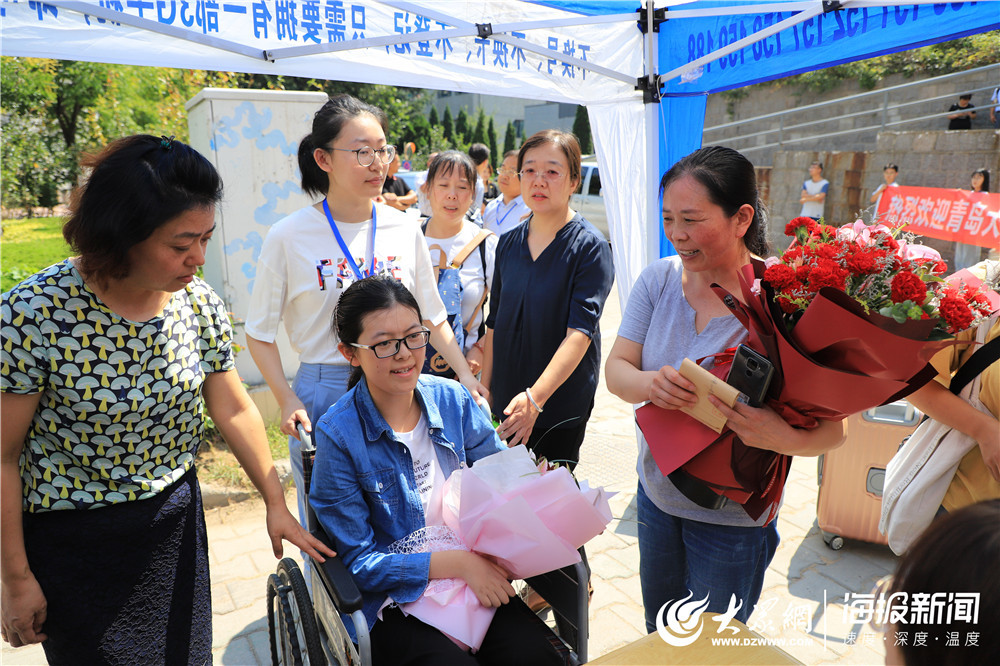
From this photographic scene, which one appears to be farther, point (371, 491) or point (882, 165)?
point (882, 165)

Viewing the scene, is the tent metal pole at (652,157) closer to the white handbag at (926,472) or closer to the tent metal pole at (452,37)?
the tent metal pole at (452,37)

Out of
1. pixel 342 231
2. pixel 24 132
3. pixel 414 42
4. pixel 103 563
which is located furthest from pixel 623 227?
pixel 24 132

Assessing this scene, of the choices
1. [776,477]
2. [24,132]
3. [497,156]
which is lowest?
[776,477]

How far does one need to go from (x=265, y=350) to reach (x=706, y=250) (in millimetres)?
1646

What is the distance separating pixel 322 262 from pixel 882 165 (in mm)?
11046

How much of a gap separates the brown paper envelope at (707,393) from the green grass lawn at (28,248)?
17.3ft

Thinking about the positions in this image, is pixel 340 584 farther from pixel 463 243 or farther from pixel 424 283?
pixel 463 243

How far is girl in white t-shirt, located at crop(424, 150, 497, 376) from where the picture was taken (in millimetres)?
3748

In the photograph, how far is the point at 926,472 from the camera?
197 cm

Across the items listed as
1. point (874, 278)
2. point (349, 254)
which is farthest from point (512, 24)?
point (874, 278)

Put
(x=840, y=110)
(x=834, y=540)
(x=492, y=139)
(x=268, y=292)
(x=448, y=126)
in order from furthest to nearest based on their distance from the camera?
1. (x=448, y=126)
2. (x=492, y=139)
3. (x=840, y=110)
4. (x=834, y=540)
5. (x=268, y=292)

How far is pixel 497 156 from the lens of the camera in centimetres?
3059

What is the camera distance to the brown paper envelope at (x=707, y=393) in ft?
5.37

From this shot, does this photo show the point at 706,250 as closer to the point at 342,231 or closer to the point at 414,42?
the point at 342,231
